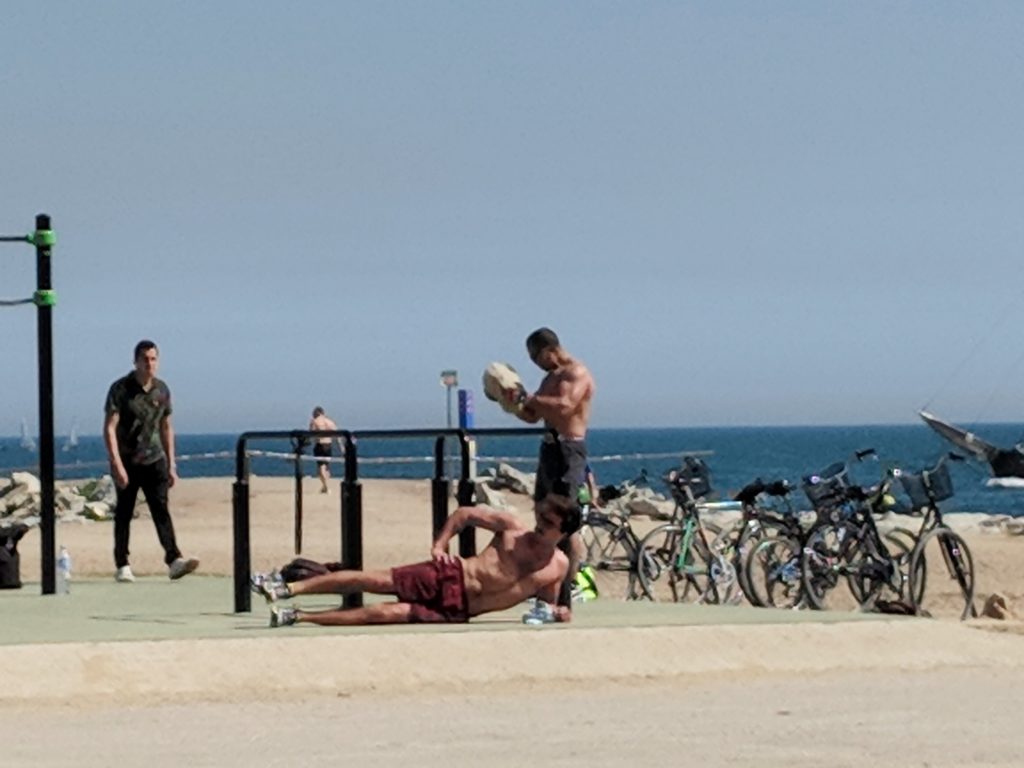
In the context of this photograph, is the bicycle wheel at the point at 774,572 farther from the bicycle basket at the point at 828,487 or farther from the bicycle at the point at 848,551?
the bicycle basket at the point at 828,487

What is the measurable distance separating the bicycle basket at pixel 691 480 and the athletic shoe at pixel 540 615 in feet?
17.7

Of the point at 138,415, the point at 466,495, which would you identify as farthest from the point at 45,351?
the point at 466,495

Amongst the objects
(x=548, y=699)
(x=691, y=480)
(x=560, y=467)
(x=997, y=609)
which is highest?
(x=560, y=467)

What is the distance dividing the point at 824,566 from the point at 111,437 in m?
4.99

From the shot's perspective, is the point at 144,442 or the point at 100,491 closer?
the point at 144,442

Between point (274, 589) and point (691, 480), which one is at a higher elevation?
point (691, 480)

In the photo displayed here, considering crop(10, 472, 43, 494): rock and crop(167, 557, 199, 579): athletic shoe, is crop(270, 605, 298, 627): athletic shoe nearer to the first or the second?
crop(167, 557, 199, 579): athletic shoe

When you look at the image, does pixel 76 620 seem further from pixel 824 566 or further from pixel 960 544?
pixel 960 544

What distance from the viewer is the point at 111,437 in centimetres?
1870

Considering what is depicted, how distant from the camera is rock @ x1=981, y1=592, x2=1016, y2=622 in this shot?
2180 cm

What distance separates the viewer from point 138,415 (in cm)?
1872

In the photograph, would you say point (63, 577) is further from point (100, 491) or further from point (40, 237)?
point (100, 491)

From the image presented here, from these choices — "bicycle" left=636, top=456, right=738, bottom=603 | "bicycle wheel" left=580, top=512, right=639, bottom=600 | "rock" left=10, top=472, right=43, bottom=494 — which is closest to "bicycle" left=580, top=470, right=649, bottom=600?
"bicycle wheel" left=580, top=512, right=639, bottom=600

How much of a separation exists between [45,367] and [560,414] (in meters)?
3.64
